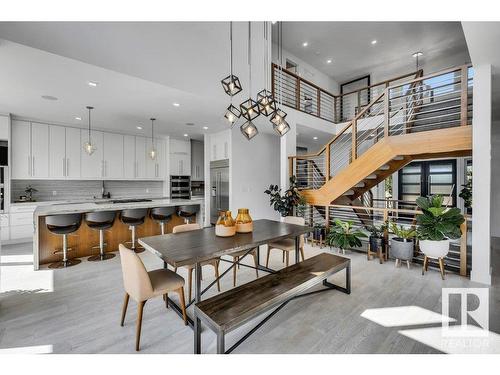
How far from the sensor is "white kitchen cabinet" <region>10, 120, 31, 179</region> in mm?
5191

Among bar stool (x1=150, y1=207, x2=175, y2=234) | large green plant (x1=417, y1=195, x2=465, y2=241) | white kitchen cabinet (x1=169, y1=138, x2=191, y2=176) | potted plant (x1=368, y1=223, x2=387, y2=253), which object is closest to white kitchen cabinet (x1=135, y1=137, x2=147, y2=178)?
white kitchen cabinet (x1=169, y1=138, x2=191, y2=176)

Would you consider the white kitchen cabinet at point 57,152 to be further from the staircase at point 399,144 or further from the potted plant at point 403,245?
the potted plant at point 403,245

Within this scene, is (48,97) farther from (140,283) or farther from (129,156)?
(140,283)

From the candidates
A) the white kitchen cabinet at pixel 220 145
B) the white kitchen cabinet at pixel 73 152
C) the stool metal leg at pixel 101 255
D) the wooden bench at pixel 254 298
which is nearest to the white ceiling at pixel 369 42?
the white kitchen cabinet at pixel 220 145

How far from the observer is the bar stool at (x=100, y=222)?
391 cm

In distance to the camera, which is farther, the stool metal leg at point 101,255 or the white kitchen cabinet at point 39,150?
the white kitchen cabinet at point 39,150

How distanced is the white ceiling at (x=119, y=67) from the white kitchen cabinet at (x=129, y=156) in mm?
1584

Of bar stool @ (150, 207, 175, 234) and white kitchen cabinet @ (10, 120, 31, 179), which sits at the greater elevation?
white kitchen cabinet @ (10, 120, 31, 179)

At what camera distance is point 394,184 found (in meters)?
8.36

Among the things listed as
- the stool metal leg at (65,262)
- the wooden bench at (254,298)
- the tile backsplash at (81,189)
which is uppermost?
the tile backsplash at (81,189)

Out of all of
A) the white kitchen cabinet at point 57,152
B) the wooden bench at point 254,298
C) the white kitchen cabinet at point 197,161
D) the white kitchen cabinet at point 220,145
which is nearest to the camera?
the wooden bench at point 254,298

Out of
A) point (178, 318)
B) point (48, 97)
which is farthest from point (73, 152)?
point (178, 318)

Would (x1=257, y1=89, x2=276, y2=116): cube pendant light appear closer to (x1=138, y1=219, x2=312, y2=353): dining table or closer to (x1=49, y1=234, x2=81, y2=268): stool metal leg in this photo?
(x1=138, y1=219, x2=312, y2=353): dining table

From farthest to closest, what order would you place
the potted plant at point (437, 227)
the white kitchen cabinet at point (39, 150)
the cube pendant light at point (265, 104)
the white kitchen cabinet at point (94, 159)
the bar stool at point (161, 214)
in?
1. the white kitchen cabinet at point (94, 159)
2. the white kitchen cabinet at point (39, 150)
3. the bar stool at point (161, 214)
4. the potted plant at point (437, 227)
5. the cube pendant light at point (265, 104)
